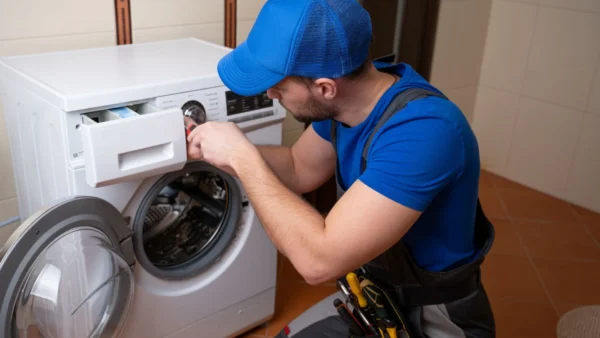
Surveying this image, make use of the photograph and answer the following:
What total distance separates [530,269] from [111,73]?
75.5 inches

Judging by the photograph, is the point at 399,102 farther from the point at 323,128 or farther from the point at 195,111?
the point at 195,111

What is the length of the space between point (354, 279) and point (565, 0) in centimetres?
216

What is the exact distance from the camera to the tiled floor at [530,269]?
2227 millimetres

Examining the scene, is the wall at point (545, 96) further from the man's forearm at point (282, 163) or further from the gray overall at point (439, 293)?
the man's forearm at point (282, 163)

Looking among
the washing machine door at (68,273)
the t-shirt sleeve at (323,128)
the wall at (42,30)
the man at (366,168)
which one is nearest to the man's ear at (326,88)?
the man at (366,168)

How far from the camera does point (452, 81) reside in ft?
10.3

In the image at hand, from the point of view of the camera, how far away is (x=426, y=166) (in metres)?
1.08

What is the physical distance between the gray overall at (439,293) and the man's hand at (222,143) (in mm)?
250

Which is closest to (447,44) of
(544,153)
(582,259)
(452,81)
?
(452,81)

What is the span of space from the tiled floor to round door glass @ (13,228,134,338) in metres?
0.72

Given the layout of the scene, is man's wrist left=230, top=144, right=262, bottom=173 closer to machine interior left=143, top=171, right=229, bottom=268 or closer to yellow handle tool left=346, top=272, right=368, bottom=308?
yellow handle tool left=346, top=272, right=368, bottom=308

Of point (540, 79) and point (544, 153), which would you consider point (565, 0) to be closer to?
point (540, 79)

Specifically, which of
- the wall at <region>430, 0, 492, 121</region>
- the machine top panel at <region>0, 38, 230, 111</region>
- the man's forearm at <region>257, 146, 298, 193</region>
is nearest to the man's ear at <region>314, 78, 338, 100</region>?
the man's forearm at <region>257, 146, 298, 193</region>

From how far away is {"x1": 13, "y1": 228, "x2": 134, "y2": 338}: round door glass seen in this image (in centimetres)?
124
